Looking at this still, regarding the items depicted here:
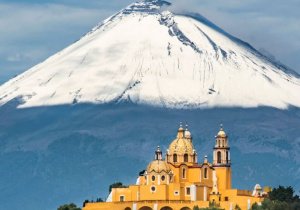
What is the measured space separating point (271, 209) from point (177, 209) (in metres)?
9.24

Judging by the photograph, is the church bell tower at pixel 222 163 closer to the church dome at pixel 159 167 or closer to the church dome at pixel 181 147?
the church dome at pixel 181 147

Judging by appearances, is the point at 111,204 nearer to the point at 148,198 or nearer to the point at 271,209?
the point at 148,198

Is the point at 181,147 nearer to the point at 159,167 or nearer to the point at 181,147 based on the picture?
the point at 181,147

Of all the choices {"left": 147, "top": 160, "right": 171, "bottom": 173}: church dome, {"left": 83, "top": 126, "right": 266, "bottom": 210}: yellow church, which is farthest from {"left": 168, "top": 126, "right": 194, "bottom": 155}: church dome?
{"left": 147, "top": 160, "right": 171, "bottom": 173}: church dome

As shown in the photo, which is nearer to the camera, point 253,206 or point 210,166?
point 253,206

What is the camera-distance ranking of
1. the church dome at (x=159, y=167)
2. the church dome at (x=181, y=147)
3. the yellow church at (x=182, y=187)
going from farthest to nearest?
the church dome at (x=181, y=147) → the church dome at (x=159, y=167) → the yellow church at (x=182, y=187)

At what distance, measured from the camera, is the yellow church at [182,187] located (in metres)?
145

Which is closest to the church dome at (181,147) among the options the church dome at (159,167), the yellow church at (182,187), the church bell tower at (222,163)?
the yellow church at (182,187)

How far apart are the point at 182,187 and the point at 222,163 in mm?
6673

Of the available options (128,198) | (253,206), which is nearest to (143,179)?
(128,198)

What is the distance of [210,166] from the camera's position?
151 meters

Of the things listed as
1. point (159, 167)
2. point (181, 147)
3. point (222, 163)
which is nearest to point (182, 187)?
point (159, 167)

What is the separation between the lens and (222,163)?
152 metres

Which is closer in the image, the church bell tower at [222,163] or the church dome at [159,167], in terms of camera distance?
the church dome at [159,167]
